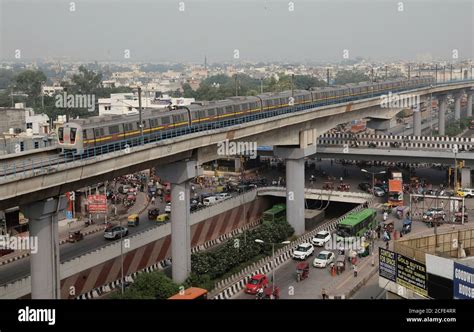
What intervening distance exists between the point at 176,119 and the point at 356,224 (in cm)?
1003

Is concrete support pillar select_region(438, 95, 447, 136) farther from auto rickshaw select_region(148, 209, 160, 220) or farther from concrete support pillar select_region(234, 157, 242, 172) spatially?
auto rickshaw select_region(148, 209, 160, 220)

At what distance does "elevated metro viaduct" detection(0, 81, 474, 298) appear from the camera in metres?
15.5

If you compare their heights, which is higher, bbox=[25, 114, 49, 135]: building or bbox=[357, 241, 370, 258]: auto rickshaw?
bbox=[25, 114, 49, 135]: building

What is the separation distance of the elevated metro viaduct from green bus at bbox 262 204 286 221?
1.40m

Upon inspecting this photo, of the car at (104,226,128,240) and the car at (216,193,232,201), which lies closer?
the car at (104,226,128,240)

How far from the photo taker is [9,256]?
24.3m

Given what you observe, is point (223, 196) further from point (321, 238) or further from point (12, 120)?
point (12, 120)

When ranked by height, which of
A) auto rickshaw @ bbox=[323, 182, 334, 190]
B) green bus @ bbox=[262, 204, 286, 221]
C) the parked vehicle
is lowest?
green bus @ bbox=[262, 204, 286, 221]

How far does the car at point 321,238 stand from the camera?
26.3 meters

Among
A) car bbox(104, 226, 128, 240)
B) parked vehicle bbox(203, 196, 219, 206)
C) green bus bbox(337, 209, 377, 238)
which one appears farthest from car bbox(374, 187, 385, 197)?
car bbox(104, 226, 128, 240)

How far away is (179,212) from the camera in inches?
868
